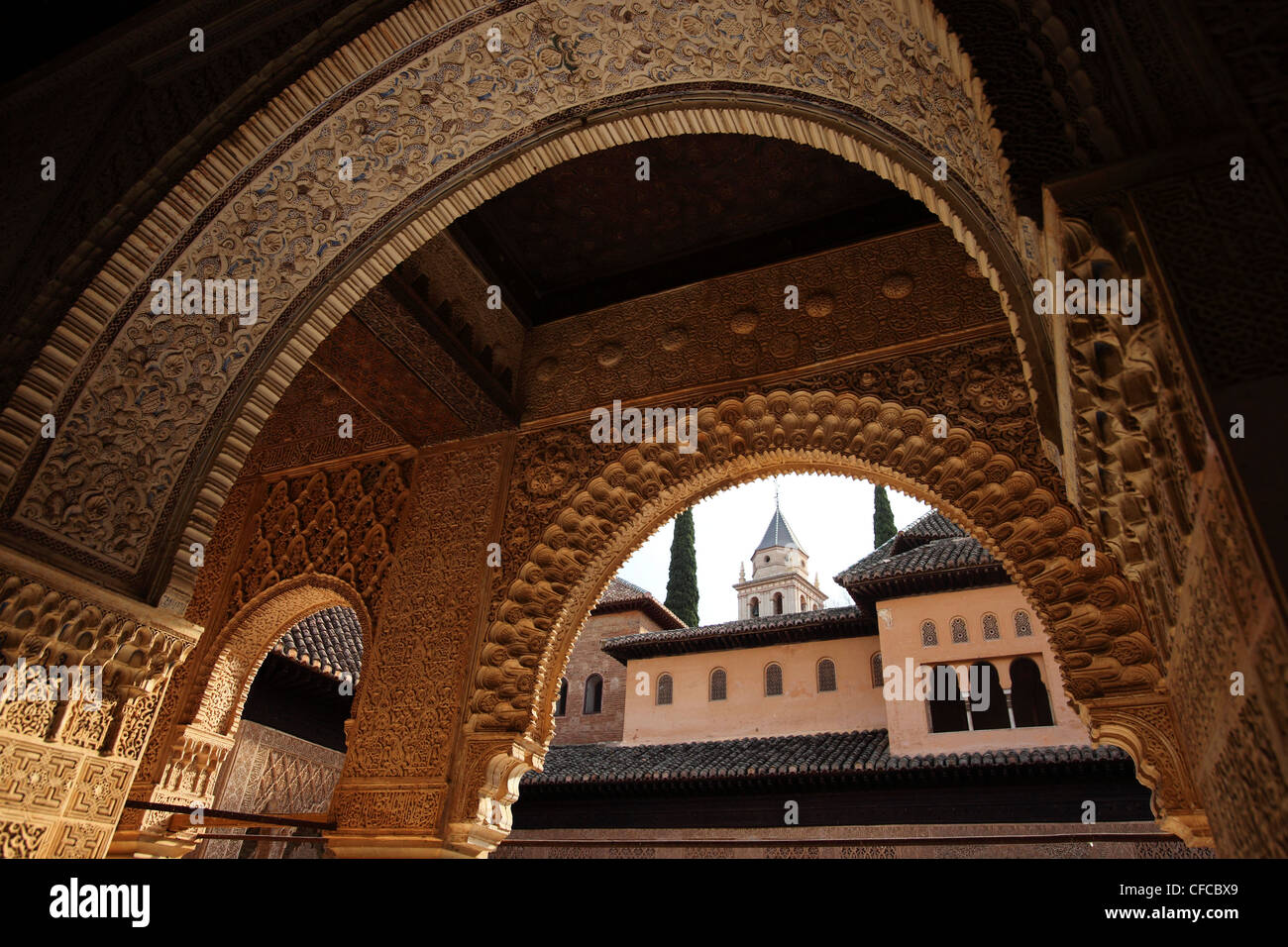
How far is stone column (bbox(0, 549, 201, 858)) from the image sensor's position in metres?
2.65

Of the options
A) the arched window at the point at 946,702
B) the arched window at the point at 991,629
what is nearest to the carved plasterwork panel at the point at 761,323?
the arched window at the point at 991,629

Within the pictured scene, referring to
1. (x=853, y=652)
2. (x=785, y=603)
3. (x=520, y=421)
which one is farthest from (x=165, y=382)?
(x=785, y=603)

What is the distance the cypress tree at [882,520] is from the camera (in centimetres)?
1947

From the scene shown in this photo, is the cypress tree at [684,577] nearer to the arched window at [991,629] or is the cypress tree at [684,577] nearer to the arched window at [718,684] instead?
the arched window at [718,684]

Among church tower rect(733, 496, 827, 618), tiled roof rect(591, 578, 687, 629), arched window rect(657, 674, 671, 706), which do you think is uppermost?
church tower rect(733, 496, 827, 618)

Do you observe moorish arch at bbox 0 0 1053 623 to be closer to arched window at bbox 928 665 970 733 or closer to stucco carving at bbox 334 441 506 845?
stucco carving at bbox 334 441 506 845

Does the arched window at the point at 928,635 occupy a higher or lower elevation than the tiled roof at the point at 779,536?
lower

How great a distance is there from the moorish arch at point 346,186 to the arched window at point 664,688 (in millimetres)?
10239

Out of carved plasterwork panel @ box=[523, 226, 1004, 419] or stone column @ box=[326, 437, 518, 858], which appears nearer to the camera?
stone column @ box=[326, 437, 518, 858]

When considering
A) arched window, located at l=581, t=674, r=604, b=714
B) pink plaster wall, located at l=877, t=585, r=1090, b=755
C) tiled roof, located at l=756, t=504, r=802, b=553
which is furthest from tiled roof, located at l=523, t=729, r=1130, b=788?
tiled roof, located at l=756, t=504, r=802, b=553

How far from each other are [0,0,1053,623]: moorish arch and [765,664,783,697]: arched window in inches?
383
